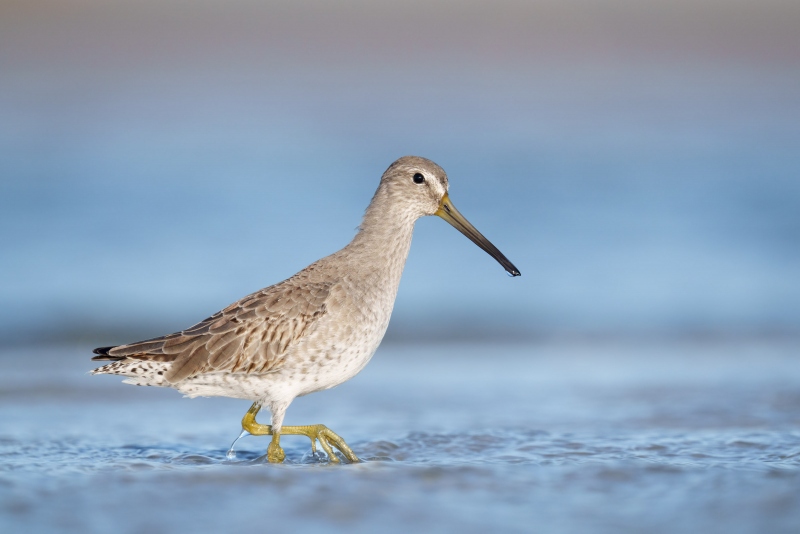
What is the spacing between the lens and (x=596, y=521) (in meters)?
5.02

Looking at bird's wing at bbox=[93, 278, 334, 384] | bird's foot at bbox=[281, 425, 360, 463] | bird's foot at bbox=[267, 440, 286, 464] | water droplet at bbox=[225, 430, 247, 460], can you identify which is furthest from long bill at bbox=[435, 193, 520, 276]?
water droplet at bbox=[225, 430, 247, 460]

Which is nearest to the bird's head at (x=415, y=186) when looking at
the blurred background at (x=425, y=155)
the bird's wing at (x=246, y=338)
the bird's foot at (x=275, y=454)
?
the bird's wing at (x=246, y=338)

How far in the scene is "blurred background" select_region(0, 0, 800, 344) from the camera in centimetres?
1266

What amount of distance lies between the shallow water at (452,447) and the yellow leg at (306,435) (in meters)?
0.11

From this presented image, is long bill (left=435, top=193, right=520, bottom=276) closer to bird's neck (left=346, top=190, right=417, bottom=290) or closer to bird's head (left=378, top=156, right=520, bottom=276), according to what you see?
bird's head (left=378, top=156, right=520, bottom=276)

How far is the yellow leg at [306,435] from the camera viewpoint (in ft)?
21.5

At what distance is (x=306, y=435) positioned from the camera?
22.1 ft

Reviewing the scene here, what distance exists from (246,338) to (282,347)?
238 millimetres

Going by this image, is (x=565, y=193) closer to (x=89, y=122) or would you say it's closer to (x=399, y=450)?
(x=89, y=122)

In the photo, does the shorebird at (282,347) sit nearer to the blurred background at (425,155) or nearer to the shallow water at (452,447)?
the shallow water at (452,447)

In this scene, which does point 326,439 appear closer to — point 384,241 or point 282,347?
point 282,347

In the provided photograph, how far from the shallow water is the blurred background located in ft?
5.58

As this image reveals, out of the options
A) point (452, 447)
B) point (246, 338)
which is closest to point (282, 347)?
point (246, 338)

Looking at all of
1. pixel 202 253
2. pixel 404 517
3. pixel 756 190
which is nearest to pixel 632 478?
pixel 404 517
